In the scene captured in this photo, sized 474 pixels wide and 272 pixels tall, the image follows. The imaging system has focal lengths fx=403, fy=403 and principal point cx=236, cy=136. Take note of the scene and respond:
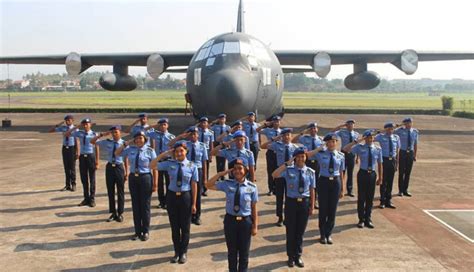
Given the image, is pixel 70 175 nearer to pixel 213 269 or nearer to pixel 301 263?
pixel 213 269

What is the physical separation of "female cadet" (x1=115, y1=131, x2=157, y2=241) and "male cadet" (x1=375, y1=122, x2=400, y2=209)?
194 inches

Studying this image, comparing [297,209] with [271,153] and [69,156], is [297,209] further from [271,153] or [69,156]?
[69,156]

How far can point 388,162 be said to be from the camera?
8.58 metres

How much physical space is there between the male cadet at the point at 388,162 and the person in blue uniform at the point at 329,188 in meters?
2.28

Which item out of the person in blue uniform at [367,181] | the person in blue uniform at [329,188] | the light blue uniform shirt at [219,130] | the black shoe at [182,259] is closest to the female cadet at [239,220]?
the black shoe at [182,259]

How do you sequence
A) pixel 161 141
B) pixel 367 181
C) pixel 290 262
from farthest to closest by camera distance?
1. pixel 161 141
2. pixel 367 181
3. pixel 290 262

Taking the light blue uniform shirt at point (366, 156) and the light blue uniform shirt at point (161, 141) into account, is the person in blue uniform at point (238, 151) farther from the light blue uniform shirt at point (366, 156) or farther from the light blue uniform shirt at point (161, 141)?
the light blue uniform shirt at point (366, 156)

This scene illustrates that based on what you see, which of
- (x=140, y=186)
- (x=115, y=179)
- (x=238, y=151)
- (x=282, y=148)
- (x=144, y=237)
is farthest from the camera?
(x=282, y=148)

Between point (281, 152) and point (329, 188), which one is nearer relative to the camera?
point (329, 188)

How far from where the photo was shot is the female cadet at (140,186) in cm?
657

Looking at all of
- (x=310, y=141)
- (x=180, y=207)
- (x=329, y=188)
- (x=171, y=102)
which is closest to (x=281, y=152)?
(x=310, y=141)

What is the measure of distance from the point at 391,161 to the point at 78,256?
20.8ft

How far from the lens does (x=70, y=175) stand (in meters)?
9.57

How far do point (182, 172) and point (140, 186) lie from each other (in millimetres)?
1226
